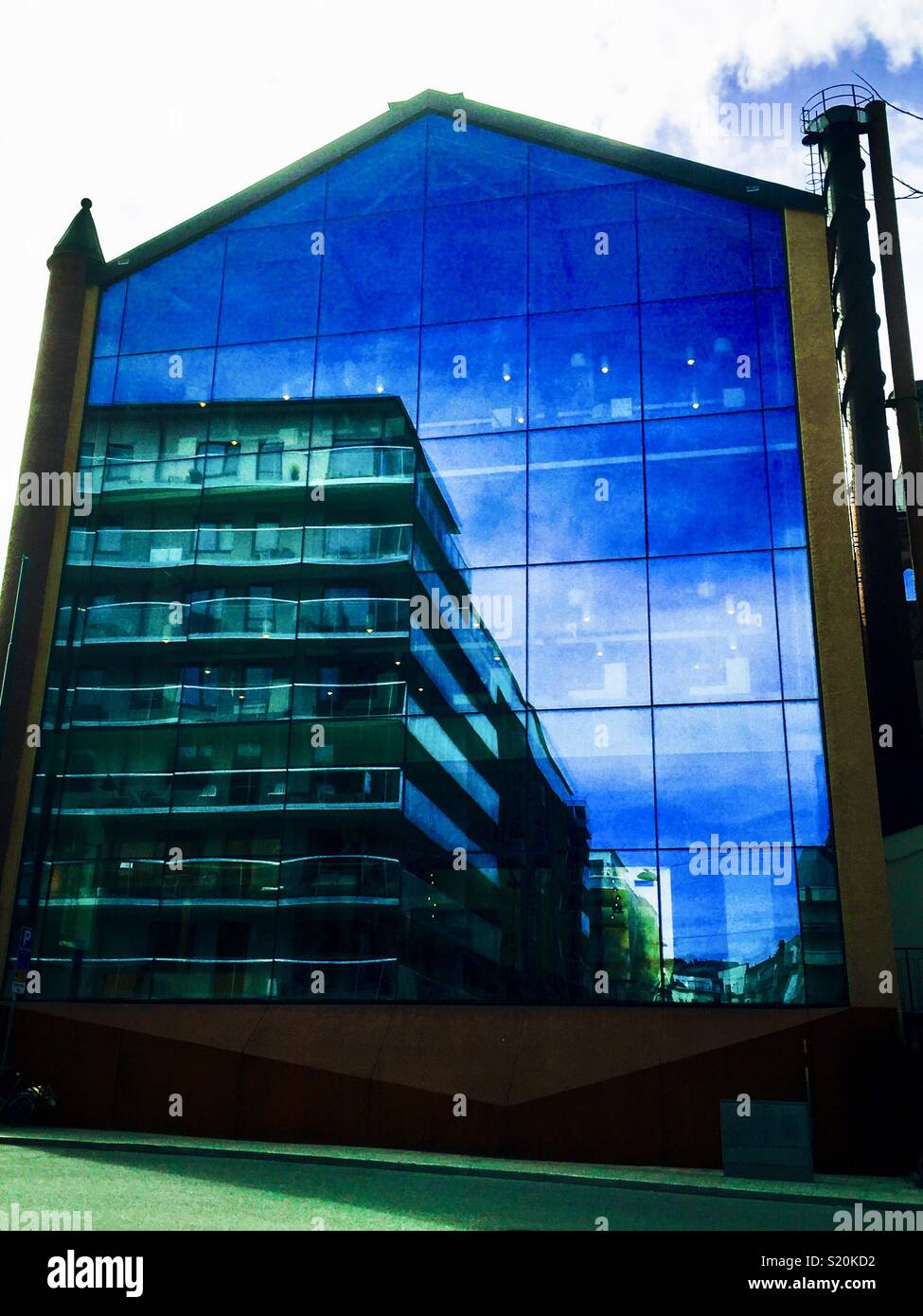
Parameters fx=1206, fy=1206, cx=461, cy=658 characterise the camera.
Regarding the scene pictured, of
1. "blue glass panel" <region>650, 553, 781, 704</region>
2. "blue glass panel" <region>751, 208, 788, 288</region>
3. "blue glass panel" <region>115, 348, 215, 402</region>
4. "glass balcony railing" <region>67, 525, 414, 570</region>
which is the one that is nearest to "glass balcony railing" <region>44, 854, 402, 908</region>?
"glass balcony railing" <region>67, 525, 414, 570</region>

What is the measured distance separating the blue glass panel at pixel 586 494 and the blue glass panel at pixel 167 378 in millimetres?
7906

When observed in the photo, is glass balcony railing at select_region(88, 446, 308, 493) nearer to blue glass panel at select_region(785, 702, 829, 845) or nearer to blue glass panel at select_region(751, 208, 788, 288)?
blue glass panel at select_region(751, 208, 788, 288)

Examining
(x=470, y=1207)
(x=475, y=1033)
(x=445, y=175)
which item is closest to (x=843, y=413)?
(x=445, y=175)

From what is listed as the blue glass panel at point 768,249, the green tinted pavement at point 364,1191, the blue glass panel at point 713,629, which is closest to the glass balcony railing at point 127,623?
the green tinted pavement at point 364,1191

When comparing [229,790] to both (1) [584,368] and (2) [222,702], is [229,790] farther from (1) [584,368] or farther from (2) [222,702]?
(1) [584,368]

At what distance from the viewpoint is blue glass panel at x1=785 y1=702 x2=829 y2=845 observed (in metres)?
21.3

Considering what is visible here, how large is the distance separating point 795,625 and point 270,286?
14.0 metres

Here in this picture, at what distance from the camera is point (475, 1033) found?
21281 mm

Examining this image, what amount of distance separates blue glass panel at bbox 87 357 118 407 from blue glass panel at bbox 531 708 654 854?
43.4ft

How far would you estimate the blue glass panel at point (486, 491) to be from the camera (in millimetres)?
24394

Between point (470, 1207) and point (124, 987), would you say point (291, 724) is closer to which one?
point (124, 987)

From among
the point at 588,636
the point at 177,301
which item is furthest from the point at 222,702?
the point at 177,301

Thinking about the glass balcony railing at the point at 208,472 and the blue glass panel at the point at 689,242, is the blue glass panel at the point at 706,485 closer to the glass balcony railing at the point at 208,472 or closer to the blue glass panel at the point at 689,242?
the blue glass panel at the point at 689,242

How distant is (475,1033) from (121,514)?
14.0 m
